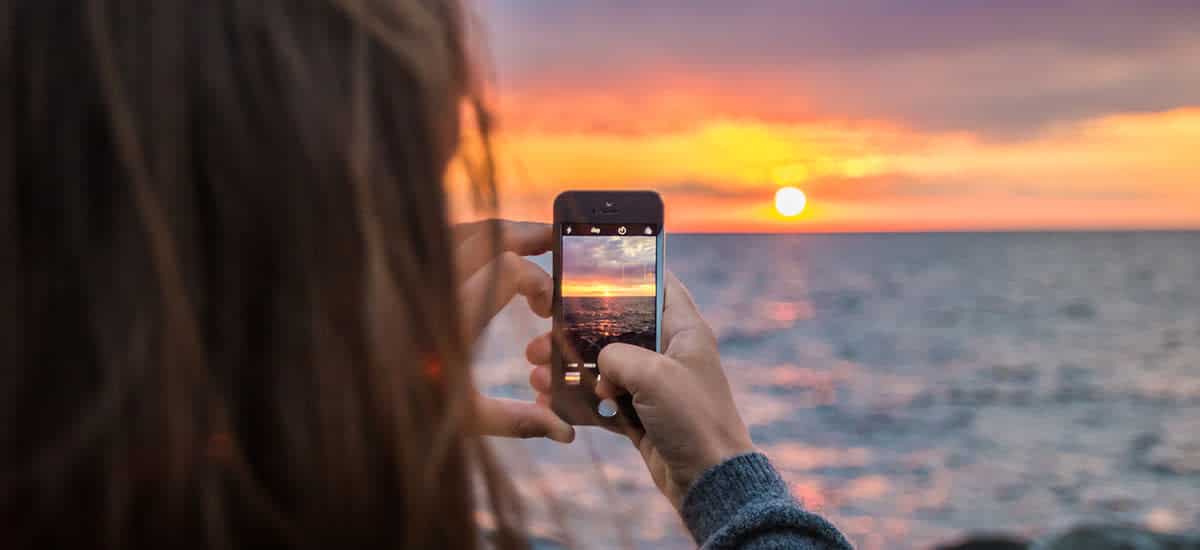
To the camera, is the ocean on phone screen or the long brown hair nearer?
the long brown hair

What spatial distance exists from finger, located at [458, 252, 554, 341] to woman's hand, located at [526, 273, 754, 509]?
0.76 feet

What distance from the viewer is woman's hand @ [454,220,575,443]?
747 millimetres

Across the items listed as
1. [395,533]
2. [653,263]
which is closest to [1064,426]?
[653,263]

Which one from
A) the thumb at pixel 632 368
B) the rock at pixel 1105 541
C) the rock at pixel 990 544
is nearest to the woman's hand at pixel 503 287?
the thumb at pixel 632 368

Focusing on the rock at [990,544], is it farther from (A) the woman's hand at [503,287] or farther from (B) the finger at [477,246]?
(B) the finger at [477,246]

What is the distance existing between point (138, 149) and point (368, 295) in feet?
0.57

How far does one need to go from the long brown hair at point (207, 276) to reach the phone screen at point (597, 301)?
132 cm

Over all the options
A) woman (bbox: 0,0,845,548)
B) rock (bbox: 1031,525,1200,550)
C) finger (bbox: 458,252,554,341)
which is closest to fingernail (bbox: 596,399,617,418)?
finger (bbox: 458,252,554,341)

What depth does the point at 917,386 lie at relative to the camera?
53.1 ft

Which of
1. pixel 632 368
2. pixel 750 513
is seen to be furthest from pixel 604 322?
pixel 750 513

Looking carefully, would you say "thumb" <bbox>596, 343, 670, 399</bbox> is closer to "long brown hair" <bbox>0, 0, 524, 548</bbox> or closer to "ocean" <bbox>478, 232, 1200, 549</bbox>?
"ocean" <bbox>478, 232, 1200, 549</bbox>

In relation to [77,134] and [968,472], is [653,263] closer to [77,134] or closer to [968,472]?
[77,134]

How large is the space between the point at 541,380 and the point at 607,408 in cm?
23

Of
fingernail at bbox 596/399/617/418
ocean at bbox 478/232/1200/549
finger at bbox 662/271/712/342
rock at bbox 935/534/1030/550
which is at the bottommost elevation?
ocean at bbox 478/232/1200/549
